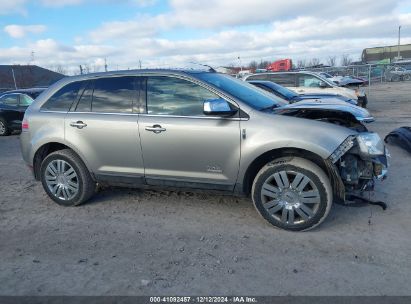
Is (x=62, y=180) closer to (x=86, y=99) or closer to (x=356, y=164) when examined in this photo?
(x=86, y=99)

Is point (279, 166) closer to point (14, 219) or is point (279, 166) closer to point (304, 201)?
point (304, 201)

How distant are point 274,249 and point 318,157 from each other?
1083 millimetres

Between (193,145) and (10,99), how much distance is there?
10269mm

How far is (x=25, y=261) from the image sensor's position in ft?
12.3

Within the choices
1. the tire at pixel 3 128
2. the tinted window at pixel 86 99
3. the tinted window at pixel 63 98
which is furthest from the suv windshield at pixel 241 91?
the tire at pixel 3 128

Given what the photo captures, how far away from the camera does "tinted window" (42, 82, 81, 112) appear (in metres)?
5.05

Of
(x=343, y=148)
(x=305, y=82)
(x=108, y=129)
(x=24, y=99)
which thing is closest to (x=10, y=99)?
(x=24, y=99)

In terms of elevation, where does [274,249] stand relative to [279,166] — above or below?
below

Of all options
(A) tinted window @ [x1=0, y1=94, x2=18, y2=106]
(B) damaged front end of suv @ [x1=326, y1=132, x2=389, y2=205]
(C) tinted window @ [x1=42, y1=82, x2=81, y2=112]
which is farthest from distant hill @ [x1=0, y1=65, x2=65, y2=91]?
(B) damaged front end of suv @ [x1=326, y1=132, x2=389, y2=205]

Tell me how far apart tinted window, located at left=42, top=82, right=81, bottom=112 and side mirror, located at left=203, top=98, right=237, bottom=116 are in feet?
6.42

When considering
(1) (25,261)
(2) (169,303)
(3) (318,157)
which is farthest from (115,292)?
(3) (318,157)

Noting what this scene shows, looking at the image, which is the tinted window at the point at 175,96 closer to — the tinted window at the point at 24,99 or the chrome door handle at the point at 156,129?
the chrome door handle at the point at 156,129

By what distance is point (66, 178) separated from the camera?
16.6 feet

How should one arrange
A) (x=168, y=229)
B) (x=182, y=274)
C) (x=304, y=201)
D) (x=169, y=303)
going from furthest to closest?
(x=168, y=229) < (x=304, y=201) < (x=182, y=274) < (x=169, y=303)
